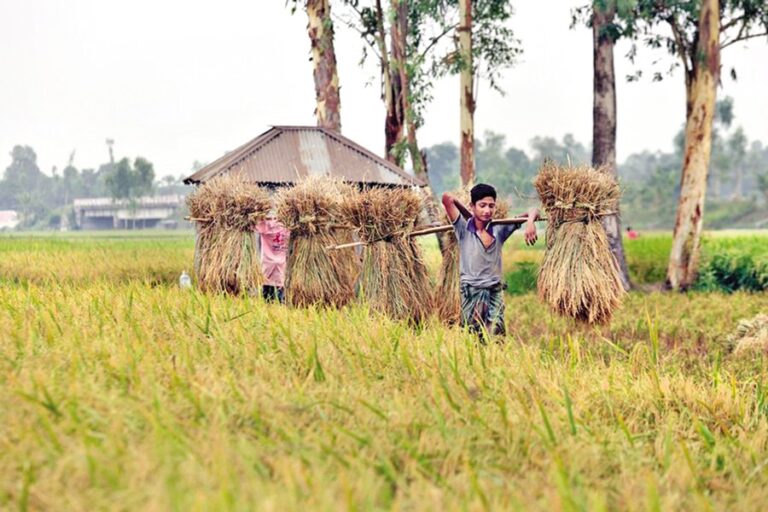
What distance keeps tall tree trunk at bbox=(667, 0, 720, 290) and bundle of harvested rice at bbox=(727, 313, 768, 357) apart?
6.30m

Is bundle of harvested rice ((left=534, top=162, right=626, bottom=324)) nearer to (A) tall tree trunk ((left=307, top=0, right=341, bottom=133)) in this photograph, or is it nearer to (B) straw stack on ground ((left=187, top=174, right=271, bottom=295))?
(B) straw stack on ground ((left=187, top=174, right=271, bottom=295))

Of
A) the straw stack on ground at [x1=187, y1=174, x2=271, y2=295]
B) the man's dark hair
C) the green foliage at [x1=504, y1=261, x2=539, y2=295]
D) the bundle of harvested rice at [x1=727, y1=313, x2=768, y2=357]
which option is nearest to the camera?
the man's dark hair

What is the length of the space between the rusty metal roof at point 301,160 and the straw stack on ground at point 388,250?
5799 mm

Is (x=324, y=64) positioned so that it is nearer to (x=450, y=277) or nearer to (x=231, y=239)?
(x=231, y=239)

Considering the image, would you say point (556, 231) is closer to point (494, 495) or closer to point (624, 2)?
point (494, 495)

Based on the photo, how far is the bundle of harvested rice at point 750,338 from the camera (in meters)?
8.16

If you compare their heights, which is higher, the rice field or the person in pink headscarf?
the person in pink headscarf

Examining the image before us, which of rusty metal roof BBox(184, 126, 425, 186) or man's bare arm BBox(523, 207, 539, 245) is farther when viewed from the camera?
rusty metal roof BBox(184, 126, 425, 186)

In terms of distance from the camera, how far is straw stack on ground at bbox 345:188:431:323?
7.14 m

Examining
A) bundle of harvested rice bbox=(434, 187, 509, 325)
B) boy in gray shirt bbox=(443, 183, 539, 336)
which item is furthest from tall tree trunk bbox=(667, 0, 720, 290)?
boy in gray shirt bbox=(443, 183, 539, 336)

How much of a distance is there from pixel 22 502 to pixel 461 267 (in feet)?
14.7

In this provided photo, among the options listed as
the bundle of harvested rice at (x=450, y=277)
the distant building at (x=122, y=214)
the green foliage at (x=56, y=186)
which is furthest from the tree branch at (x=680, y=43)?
the distant building at (x=122, y=214)

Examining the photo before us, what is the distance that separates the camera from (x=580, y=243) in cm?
632

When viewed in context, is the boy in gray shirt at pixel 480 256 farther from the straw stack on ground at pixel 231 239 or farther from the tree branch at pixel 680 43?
the tree branch at pixel 680 43
